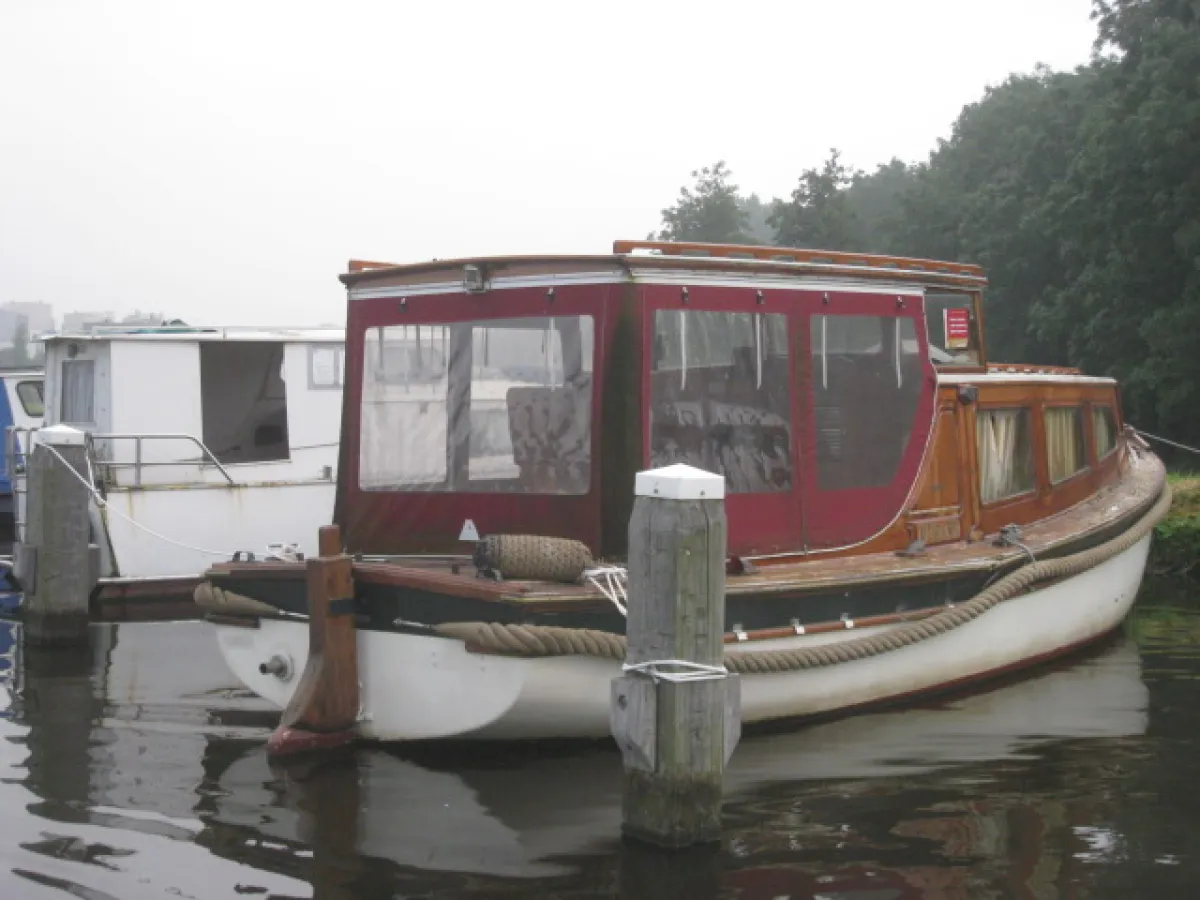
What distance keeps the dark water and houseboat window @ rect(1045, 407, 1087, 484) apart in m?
1.99

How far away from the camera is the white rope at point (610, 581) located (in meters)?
7.14

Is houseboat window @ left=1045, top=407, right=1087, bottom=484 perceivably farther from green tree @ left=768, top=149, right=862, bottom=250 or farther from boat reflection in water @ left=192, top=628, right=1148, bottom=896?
green tree @ left=768, top=149, right=862, bottom=250

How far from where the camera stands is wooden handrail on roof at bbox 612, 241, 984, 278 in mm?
7652

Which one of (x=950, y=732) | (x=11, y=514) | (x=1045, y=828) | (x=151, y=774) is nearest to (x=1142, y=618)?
(x=950, y=732)

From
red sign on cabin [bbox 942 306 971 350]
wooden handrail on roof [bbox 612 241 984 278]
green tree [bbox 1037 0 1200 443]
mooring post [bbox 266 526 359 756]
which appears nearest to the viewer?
mooring post [bbox 266 526 359 756]

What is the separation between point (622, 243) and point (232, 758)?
3462 millimetres

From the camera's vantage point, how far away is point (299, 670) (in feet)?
26.2

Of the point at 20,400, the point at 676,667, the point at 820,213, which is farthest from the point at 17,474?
the point at 820,213

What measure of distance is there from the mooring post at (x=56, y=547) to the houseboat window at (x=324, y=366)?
12.1 feet

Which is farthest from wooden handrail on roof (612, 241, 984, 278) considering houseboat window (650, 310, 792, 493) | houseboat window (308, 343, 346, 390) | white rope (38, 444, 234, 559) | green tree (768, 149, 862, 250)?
green tree (768, 149, 862, 250)

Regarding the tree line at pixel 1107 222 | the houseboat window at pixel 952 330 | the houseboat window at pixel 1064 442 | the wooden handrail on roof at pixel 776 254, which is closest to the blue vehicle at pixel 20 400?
the houseboat window at pixel 952 330

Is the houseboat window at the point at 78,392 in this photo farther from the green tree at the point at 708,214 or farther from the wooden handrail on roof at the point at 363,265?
the green tree at the point at 708,214

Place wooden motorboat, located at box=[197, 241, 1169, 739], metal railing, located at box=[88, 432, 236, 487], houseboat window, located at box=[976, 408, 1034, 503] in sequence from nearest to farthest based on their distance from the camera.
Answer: wooden motorboat, located at box=[197, 241, 1169, 739], houseboat window, located at box=[976, 408, 1034, 503], metal railing, located at box=[88, 432, 236, 487]

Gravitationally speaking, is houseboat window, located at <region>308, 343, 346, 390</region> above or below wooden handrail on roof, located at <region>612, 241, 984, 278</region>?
below
